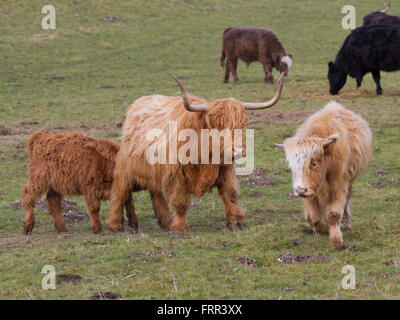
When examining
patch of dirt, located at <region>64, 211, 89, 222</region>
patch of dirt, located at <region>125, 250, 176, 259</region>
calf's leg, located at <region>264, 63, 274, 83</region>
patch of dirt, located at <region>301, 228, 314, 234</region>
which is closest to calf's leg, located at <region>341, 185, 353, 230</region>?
patch of dirt, located at <region>301, 228, 314, 234</region>

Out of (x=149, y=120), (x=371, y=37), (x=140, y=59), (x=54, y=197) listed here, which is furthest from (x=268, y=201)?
(x=140, y=59)

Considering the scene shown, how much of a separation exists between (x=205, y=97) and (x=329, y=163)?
9.28 metres

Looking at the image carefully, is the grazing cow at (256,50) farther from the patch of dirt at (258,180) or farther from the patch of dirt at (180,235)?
the patch of dirt at (180,235)

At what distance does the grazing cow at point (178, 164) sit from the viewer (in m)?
6.34

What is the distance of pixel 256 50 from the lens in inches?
704

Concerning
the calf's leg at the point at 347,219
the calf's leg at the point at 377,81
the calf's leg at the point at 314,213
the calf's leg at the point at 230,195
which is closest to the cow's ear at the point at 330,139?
the calf's leg at the point at 314,213

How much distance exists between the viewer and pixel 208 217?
752 centimetres

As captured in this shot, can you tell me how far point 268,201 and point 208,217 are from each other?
88 cm

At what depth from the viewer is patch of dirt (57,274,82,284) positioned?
5121 millimetres

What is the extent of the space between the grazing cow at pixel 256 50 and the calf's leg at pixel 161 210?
1053 cm

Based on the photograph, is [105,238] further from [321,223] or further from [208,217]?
[321,223]

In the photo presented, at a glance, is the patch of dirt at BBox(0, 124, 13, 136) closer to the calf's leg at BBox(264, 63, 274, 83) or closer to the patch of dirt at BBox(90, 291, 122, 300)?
the calf's leg at BBox(264, 63, 274, 83)

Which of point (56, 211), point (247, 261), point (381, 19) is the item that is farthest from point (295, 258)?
point (381, 19)

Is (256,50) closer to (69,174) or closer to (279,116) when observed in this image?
(279,116)
